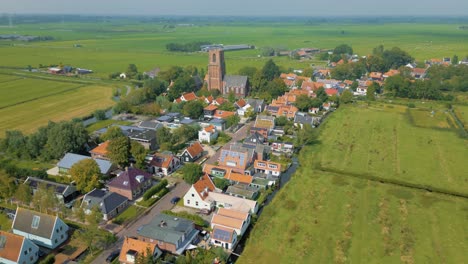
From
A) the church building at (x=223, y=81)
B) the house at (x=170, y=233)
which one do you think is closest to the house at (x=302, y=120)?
the church building at (x=223, y=81)

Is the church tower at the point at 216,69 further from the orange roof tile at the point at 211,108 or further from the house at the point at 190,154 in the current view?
the house at the point at 190,154

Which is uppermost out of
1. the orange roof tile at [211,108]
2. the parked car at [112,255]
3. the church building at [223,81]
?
the church building at [223,81]

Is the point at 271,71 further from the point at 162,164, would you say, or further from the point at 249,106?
the point at 162,164

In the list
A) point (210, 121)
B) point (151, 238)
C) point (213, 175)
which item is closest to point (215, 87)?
point (210, 121)

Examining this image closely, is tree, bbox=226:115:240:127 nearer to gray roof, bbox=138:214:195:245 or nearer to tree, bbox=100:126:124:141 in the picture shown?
tree, bbox=100:126:124:141

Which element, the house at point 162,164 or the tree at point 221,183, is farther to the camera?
the house at point 162,164

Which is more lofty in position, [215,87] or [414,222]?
[215,87]

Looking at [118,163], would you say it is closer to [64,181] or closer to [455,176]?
[64,181]
